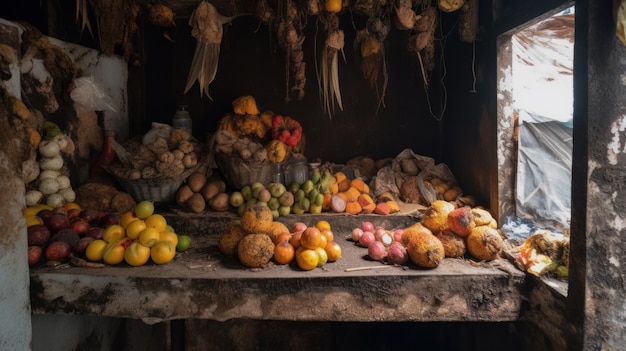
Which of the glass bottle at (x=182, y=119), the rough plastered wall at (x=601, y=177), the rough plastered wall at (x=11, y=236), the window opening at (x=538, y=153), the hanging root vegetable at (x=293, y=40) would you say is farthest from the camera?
the glass bottle at (x=182, y=119)

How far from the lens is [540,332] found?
2689 millimetres

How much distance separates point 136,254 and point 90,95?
6.60 feet

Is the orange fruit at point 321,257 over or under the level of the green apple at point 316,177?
under

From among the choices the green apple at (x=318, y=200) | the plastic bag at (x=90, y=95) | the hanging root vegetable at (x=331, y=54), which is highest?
the hanging root vegetable at (x=331, y=54)

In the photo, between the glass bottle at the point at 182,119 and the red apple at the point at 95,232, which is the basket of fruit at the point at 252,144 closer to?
the glass bottle at the point at 182,119

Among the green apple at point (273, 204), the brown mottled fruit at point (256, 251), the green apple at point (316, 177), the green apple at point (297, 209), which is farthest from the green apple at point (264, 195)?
the brown mottled fruit at point (256, 251)

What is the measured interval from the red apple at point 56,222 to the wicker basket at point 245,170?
60.2 inches

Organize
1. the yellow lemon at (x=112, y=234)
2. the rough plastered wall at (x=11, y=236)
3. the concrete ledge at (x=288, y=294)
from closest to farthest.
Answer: the rough plastered wall at (x=11, y=236)
the concrete ledge at (x=288, y=294)
the yellow lemon at (x=112, y=234)

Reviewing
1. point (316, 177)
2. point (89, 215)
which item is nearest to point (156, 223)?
point (89, 215)

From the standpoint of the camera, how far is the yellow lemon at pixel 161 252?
110 inches

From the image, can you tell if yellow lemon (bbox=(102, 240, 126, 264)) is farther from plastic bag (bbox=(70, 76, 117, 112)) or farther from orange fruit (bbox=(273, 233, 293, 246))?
plastic bag (bbox=(70, 76, 117, 112))

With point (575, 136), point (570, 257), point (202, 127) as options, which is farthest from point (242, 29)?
point (570, 257)

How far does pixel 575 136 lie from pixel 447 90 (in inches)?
93.9

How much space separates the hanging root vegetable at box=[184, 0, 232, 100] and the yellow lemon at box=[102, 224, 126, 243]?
1639mm
